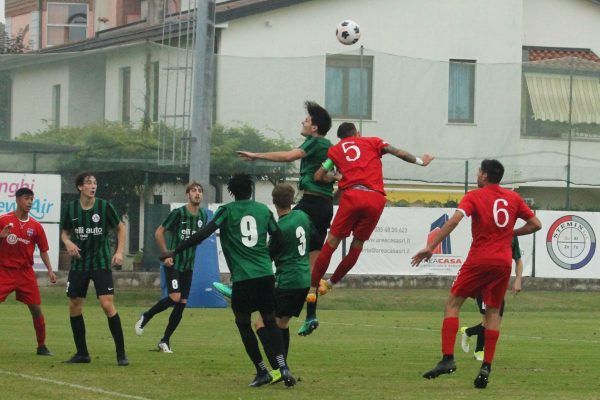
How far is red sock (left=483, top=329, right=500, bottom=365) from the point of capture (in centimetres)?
1423

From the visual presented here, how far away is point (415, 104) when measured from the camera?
114 feet

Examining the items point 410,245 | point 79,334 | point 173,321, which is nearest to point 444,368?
point 79,334

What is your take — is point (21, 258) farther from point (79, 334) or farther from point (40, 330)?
point (79, 334)

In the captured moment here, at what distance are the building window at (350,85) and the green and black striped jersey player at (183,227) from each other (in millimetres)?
14834

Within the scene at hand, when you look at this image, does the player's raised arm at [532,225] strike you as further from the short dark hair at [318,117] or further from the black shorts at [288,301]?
the short dark hair at [318,117]

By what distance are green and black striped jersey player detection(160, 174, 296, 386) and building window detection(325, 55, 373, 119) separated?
20.4 metres

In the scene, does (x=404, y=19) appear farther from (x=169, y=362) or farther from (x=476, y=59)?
(x=169, y=362)

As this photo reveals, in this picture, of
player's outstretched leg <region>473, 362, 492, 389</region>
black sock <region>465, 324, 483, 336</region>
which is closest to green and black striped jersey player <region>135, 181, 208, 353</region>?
black sock <region>465, 324, 483, 336</region>

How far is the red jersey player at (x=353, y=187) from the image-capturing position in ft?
52.0

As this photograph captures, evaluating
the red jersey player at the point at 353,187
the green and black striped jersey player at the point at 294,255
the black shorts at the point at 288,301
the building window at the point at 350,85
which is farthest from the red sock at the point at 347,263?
the building window at the point at 350,85

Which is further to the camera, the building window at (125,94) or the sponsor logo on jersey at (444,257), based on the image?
the sponsor logo on jersey at (444,257)

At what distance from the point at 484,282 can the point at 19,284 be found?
6220 millimetres

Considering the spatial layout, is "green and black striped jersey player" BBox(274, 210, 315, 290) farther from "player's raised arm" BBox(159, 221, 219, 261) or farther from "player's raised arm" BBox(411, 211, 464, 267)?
"player's raised arm" BBox(411, 211, 464, 267)

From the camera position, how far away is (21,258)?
17375mm
